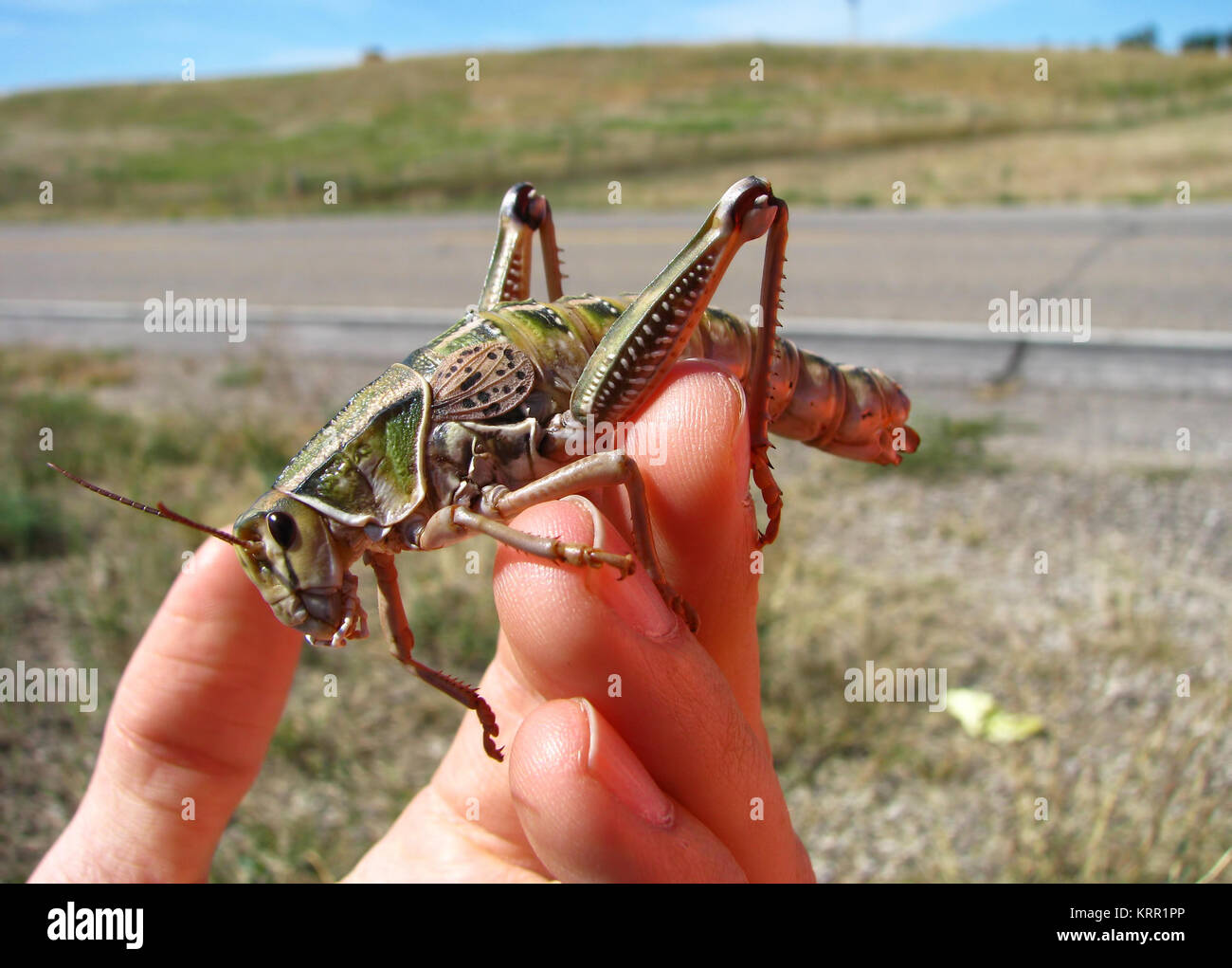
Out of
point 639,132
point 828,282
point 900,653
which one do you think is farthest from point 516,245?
point 639,132

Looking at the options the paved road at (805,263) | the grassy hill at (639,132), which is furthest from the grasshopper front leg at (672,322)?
the grassy hill at (639,132)

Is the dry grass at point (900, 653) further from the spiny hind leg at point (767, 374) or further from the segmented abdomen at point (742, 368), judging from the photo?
the spiny hind leg at point (767, 374)

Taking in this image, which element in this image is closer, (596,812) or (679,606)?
(596,812)

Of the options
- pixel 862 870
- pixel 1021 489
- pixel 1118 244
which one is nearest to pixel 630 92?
pixel 1118 244

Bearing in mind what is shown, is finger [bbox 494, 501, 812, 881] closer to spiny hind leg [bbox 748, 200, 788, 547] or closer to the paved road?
spiny hind leg [bbox 748, 200, 788, 547]

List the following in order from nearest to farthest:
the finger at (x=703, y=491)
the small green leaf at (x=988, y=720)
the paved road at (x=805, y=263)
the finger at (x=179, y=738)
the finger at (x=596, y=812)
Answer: the finger at (x=596, y=812), the finger at (x=703, y=491), the finger at (x=179, y=738), the small green leaf at (x=988, y=720), the paved road at (x=805, y=263)

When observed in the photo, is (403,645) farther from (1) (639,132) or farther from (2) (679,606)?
(1) (639,132)

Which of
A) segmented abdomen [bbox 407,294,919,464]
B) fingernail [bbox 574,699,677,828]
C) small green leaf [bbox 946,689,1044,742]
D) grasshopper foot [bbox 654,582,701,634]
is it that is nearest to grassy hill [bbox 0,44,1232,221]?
small green leaf [bbox 946,689,1044,742]
